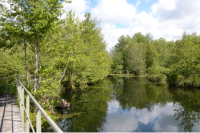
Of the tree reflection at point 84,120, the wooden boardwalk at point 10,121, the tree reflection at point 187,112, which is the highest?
the wooden boardwalk at point 10,121

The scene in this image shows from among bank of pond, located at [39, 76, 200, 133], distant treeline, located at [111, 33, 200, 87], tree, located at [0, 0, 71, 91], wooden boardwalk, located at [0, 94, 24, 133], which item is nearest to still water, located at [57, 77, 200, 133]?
bank of pond, located at [39, 76, 200, 133]

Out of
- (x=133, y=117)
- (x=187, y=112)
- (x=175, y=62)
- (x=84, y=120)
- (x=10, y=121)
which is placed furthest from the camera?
(x=175, y=62)

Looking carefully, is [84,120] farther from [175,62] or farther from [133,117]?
[175,62]

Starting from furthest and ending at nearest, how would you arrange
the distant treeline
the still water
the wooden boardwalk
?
the distant treeline → the still water → the wooden boardwalk

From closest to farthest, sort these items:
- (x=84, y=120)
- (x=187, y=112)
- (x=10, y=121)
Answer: (x=10, y=121)
(x=84, y=120)
(x=187, y=112)

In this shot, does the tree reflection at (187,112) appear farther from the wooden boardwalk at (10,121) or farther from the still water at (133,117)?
the wooden boardwalk at (10,121)

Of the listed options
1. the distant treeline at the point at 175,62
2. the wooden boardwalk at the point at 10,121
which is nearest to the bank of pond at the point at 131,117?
the wooden boardwalk at the point at 10,121

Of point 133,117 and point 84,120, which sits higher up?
point 84,120

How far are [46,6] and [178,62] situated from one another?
2493cm

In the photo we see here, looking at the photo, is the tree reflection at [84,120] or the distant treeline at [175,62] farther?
the distant treeline at [175,62]

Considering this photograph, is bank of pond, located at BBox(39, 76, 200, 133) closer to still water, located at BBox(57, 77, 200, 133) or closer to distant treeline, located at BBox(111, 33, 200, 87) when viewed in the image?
still water, located at BBox(57, 77, 200, 133)

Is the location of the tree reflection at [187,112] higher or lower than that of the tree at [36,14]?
lower

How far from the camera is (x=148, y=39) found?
70125mm

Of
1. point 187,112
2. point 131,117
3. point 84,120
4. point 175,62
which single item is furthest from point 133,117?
point 175,62
